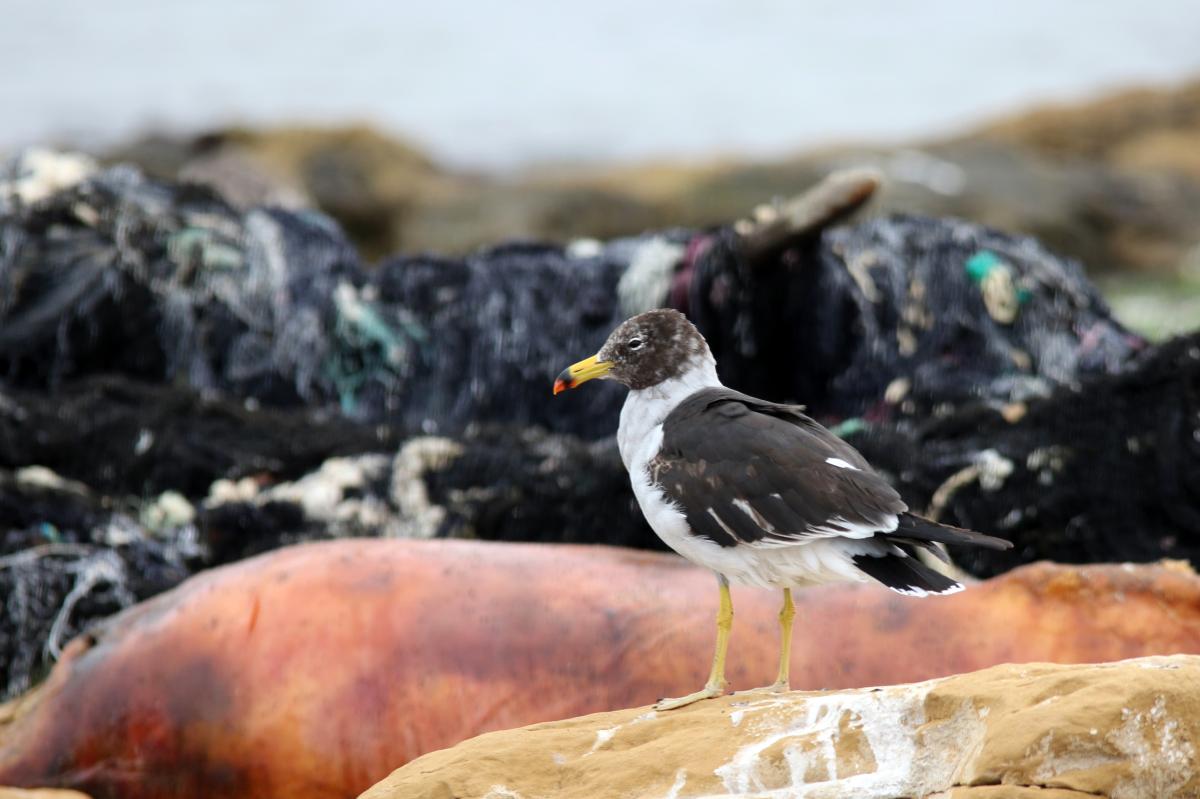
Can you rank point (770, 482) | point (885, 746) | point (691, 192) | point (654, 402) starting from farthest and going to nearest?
1. point (691, 192)
2. point (654, 402)
3. point (770, 482)
4. point (885, 746)

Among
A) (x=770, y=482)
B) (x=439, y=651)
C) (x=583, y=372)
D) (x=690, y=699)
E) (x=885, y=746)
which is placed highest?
(x=583, y=372)

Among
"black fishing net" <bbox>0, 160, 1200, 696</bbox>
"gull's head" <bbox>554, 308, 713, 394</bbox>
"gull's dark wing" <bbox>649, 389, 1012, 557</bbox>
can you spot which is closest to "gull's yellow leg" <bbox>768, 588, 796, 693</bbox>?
"gull's dark wing" <bbox>649, 389, 1012, 557</bbox>

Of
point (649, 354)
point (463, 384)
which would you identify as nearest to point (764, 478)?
point (649, 354)

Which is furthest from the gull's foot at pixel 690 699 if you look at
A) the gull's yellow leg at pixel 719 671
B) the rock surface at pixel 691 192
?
the rock surface at pixel 691 192

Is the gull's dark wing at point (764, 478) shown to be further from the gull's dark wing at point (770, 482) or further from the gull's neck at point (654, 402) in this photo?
the gull's neck at point (654, 402)

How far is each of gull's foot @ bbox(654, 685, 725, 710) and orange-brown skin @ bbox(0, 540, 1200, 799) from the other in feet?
2.10

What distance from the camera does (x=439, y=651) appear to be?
15.6 feet

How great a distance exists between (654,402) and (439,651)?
1019 millimetres

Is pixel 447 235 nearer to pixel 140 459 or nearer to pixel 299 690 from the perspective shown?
pixel 140 459

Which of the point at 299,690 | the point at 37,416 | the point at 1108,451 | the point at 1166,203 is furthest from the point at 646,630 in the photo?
the point at 1166,203

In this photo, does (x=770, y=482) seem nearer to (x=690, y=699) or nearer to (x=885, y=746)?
(x=690, y=699)

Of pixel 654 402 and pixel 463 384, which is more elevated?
pixel 654 402

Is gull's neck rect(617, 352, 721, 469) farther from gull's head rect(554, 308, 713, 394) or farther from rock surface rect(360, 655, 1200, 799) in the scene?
rock surface rect(360, 655, 1200, 799)

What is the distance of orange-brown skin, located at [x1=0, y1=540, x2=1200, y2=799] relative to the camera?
4.57 m
